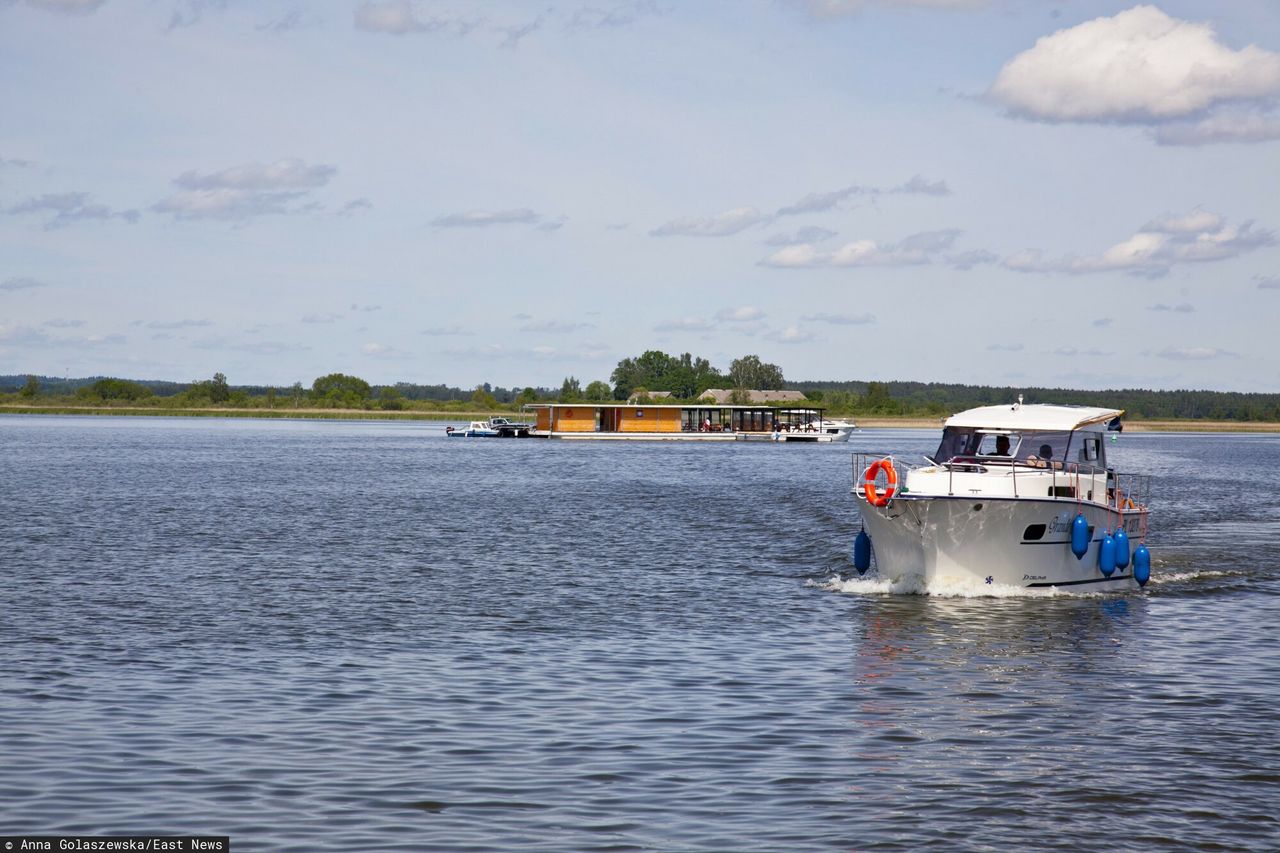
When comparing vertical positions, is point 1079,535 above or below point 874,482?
below

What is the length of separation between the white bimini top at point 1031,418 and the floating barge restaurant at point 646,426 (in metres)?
115

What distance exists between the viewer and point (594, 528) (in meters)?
48.1

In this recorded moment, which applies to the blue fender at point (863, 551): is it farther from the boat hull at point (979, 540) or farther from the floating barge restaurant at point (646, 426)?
the floating barge restaurant at point (646, 426)

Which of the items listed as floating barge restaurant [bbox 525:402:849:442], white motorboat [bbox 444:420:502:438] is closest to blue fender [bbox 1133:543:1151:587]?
floating barge restaurant [bbox 525:402:849:442]

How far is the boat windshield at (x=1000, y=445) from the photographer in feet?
102

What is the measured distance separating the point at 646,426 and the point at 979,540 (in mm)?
124422

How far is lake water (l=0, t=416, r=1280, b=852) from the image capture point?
1302 centimetres

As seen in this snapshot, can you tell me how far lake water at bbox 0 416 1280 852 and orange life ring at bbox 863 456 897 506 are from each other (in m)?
2.23

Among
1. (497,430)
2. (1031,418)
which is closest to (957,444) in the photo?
(1031,418)

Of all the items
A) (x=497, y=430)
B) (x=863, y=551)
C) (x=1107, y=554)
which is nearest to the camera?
(x=1107, y=554)

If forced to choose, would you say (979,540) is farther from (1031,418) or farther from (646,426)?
(646,426)

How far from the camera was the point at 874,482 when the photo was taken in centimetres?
2800

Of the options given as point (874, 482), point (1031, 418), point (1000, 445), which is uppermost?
point (1031, 418)

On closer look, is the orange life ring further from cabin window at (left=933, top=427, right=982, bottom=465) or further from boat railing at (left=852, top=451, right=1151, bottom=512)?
cabin window at (left=933, top=427, right=982, bottom=465)
